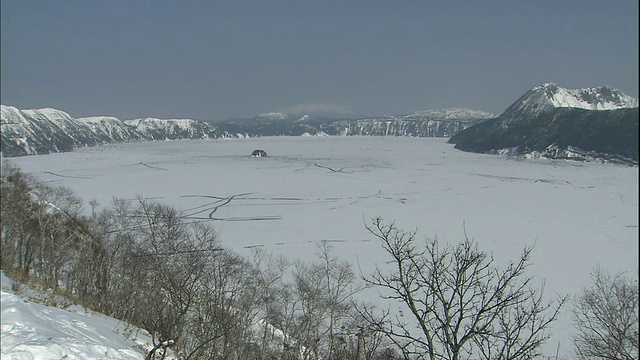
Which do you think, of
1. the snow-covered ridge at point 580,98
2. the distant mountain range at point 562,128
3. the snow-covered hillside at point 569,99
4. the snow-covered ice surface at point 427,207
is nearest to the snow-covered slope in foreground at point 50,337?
the snow-covered ice surface at point 427,207

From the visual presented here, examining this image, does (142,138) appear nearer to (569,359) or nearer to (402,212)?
(402,212)

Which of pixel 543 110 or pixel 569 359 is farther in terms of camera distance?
pixel 543 110

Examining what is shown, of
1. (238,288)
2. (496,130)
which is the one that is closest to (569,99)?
(496,130)

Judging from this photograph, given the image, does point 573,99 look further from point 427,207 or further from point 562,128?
point 427,207

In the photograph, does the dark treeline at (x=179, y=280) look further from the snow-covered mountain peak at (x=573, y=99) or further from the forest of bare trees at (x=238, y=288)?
the snow-covered mountain peak at (x=573, y=99)

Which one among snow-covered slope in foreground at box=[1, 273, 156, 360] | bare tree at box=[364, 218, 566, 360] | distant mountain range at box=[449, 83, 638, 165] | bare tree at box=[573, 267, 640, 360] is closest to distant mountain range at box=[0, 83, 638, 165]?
distant mountain range at box=[449, 83, 638, 165]

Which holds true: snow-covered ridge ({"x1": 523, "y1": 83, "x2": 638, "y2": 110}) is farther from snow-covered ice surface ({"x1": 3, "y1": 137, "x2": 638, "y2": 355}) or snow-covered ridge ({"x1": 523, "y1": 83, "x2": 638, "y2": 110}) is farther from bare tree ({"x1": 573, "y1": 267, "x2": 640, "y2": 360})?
bare tree ({"x1": 573, "y1": 267, "x2": 640, "y2": 360})

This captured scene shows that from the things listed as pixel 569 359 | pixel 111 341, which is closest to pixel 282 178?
pixel 569 359

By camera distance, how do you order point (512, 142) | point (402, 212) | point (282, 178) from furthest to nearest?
point (512, 142), point (282, 178), point (402, 212)

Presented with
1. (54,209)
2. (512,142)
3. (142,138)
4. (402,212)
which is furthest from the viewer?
(142,138)
